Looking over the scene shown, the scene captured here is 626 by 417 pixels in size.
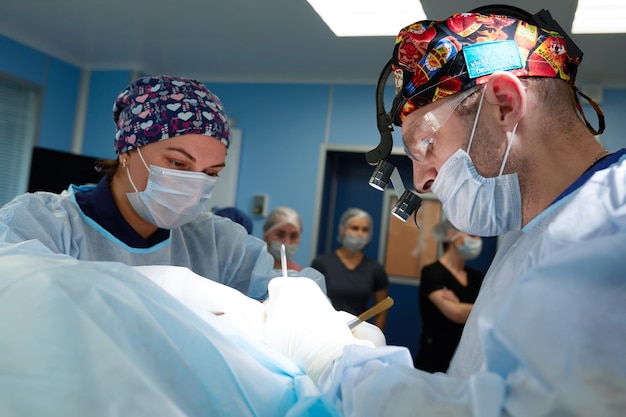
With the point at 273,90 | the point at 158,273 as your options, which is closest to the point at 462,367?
the point at 158,273

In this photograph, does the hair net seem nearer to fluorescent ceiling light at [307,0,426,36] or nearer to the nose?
fluorescent ceiling light at [307,0,426,36]

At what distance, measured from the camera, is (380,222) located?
14.4 ft

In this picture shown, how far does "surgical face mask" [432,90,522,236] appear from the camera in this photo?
3.38 feet

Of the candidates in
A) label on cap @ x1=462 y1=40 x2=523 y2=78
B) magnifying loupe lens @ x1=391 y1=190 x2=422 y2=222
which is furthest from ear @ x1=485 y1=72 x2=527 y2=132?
magnifying loupe lens @ x1=391 y1=190 x2=422 y2=222

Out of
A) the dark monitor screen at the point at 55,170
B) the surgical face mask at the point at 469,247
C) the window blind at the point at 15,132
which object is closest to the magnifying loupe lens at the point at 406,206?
the surgical face mask at the point at 469,247

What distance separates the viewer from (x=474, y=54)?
A: 3.28 ft

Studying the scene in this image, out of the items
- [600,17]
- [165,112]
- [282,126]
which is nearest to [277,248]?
[282,126]

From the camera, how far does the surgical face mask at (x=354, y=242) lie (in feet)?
11.9

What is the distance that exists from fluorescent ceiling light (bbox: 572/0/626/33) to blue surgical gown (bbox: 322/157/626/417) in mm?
2541

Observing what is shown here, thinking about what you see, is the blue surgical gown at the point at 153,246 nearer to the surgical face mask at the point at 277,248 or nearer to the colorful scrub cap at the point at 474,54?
the colorful scrub cap at the point at 474,54

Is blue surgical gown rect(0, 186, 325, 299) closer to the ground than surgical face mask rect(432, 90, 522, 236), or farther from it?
closer to the ground

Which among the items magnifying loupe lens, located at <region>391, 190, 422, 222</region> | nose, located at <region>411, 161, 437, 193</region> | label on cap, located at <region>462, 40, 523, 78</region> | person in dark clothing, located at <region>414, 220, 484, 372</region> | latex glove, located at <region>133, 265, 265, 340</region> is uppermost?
label on cap, located at <region>462, 40, 523, 78</region>

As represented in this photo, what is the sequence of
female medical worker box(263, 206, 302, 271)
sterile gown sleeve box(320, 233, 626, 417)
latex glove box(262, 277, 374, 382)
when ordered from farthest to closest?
female medical worker box(263, 206, 302, 271)
latex glove box(262, 277, 374, 382)
sterile gown sleeve box(320, 233, 626, 417)

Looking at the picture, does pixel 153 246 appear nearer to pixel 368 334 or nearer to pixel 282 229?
pixel 368 334
